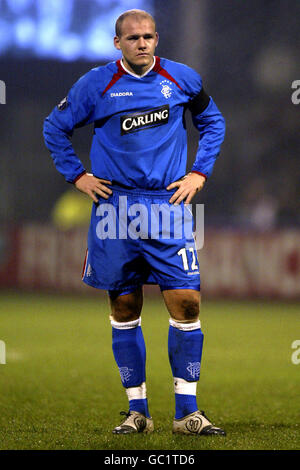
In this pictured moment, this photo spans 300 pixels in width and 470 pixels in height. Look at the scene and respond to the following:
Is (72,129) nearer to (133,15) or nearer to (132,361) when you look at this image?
(133,15)

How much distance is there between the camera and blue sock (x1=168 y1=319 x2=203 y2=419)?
3818 mm

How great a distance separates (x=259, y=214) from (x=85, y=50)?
524 centimetres

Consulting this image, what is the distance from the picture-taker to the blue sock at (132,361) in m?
3.94

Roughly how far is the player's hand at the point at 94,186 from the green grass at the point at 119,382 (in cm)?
120

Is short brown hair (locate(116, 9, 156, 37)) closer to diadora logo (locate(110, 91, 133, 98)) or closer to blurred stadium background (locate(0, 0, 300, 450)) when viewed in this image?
diadora logo (locate(110, 91, 133, 98))

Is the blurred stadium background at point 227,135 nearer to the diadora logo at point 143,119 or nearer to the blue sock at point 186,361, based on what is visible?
the diadora logo at point 143,119

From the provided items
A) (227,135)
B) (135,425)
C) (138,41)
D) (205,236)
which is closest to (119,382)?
(135,425)

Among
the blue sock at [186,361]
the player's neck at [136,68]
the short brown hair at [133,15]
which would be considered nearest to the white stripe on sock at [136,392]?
the blue sock at [186,361]

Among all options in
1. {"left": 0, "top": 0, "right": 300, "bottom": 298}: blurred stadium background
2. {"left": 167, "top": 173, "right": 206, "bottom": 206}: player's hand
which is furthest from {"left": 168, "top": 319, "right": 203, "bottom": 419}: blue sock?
{"left": 0, "top": 0, "right": 300, "bottom": 298}: blurred stadium background

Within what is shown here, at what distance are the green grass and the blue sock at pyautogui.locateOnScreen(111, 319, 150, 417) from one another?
199 mm

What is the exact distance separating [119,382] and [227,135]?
38.8ft

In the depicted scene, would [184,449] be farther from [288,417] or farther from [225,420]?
[288,417]

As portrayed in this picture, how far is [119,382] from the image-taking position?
591cm
